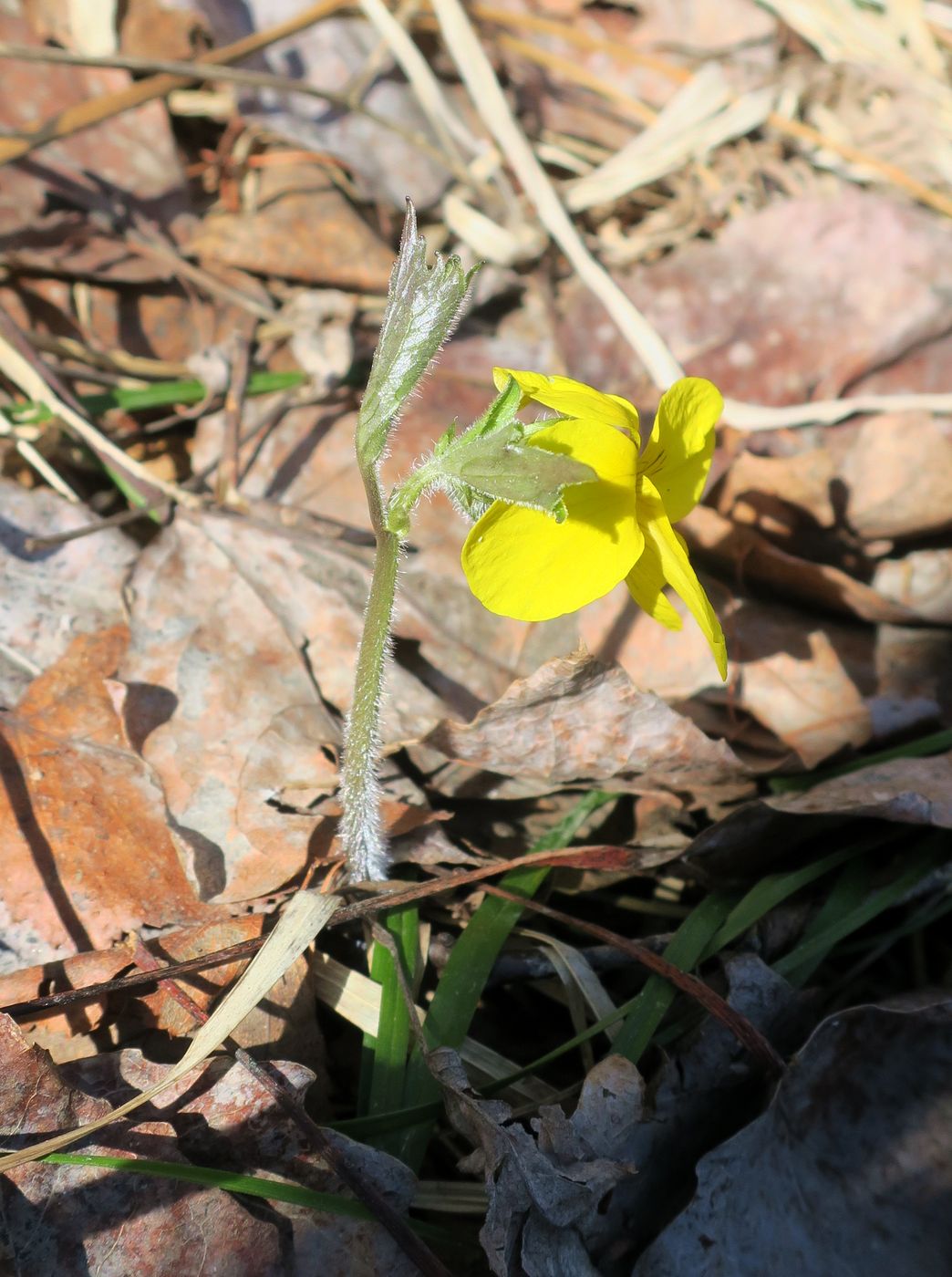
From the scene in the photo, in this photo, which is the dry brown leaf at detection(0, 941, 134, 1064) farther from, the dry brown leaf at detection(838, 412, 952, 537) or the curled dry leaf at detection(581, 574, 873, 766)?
the dry brown leaf at detection(838, 412, 952, 537)

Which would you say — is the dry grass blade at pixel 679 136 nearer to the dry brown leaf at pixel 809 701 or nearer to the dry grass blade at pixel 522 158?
the dry grass blade at pixel 522 158

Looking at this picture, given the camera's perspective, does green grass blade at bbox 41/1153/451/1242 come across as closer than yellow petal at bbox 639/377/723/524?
Yes

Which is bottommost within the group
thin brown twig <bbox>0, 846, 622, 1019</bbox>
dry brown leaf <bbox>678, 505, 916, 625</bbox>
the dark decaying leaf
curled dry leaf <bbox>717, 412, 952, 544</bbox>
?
the dark decaying leaf

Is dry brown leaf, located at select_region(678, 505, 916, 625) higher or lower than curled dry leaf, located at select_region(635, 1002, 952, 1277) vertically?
higher

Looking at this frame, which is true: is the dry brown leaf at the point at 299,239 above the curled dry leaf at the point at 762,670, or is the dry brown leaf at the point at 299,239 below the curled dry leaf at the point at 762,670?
above

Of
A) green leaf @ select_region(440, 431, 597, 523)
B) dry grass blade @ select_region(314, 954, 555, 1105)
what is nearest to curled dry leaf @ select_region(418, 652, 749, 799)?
dry grass blade @ select_region(314, 954, 555, 1105)

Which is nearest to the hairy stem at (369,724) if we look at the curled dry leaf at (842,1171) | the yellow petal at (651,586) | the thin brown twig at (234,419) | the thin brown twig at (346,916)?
the thin brown twig at (346,916)
